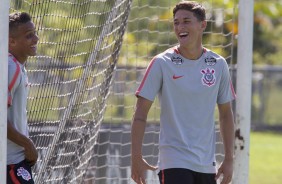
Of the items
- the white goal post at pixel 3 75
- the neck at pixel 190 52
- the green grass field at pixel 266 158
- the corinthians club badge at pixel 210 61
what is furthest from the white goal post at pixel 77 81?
the green grass field at pixel 266 158

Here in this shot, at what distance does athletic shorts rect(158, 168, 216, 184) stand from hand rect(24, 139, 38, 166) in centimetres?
89

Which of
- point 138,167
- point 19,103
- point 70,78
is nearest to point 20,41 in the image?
point 19,103

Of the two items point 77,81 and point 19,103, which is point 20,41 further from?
point 77,81

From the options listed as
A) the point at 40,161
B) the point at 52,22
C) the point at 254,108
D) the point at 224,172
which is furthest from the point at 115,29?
the point at 254,108

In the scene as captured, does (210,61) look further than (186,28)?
Yes

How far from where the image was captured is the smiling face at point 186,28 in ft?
21.4

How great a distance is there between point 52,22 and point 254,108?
15179 millimetres

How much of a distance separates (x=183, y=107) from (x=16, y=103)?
116cm

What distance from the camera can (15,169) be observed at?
6.12 meters

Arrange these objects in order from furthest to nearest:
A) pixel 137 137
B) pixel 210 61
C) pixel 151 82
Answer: pixel 210 61 < pixel 151 82 < pixel 137 137

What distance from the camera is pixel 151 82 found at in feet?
21.0

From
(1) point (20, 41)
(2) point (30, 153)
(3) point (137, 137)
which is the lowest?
(2) point (30, 153)

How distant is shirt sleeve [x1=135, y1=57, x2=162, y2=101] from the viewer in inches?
250

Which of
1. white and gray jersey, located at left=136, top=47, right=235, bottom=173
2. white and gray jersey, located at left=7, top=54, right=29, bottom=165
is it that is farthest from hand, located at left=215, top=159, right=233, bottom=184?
white and gray jersey, located at left=7, top=54, right=29, bottom=165
